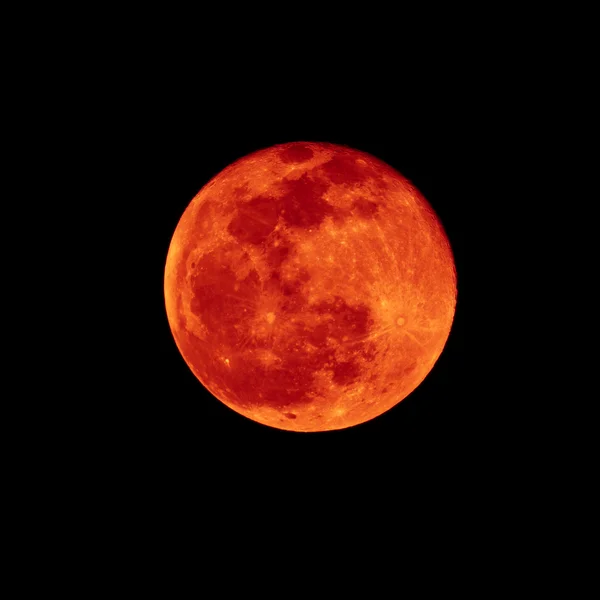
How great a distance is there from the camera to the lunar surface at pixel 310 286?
3.26 meters

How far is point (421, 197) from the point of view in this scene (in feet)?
13.3

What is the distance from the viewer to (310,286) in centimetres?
324

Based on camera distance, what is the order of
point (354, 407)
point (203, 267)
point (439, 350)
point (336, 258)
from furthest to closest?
point (439, 350) < point (354, 407) < point (203, 267) < point (336, 258)

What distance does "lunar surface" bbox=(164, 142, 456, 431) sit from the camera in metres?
3.26

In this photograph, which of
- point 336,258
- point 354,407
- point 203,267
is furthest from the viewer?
point 354,407

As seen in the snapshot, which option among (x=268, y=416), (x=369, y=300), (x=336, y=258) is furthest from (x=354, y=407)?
(x=336, y=258)

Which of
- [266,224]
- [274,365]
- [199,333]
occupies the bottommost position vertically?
[274,365]

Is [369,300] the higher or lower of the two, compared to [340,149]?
lower

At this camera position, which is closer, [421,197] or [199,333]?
[199,333]

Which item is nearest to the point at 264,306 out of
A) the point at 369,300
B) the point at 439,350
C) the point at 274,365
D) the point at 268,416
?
the point at 274,365

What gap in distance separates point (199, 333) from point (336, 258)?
1.15 meters

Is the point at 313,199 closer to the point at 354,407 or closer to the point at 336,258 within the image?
the point at 336,258

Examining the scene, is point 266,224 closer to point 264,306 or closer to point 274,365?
point 264,306

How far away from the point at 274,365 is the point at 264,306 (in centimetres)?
42
